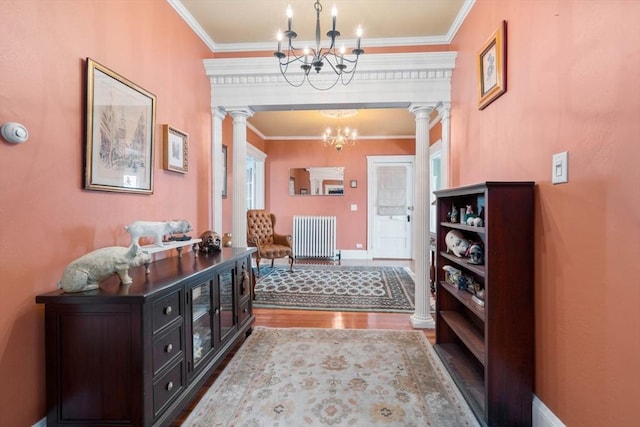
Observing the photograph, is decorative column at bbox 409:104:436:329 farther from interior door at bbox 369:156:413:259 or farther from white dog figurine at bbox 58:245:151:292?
interior door at bbox 369:156:413:259

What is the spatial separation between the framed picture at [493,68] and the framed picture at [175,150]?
2298mm

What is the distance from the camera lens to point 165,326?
1.40m

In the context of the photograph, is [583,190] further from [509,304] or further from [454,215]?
[454,215]

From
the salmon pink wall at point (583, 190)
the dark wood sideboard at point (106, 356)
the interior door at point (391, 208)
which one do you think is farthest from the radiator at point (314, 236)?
the dark wood sideboard at point (106, 356)

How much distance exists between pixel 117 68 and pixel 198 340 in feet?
5.60

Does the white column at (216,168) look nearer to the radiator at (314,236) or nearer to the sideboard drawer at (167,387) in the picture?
the sideboard drawer at (167,387)

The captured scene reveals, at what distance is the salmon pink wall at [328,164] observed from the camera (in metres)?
6.13

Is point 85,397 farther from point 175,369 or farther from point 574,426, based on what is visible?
point 574,426

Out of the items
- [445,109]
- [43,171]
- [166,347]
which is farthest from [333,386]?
[445,109]

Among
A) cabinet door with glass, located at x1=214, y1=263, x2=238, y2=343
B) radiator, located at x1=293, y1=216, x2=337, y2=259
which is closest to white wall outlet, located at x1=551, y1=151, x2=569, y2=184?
cabinet door with glass, located at x1=214, y1=263, x2=238, y2=343

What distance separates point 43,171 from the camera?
1302mm

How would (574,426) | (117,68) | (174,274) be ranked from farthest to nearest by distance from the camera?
(117,68) → (174,274) → (574,426)

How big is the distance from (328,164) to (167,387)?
17.2 feet

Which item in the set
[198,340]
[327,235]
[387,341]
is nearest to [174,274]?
[198,340]
